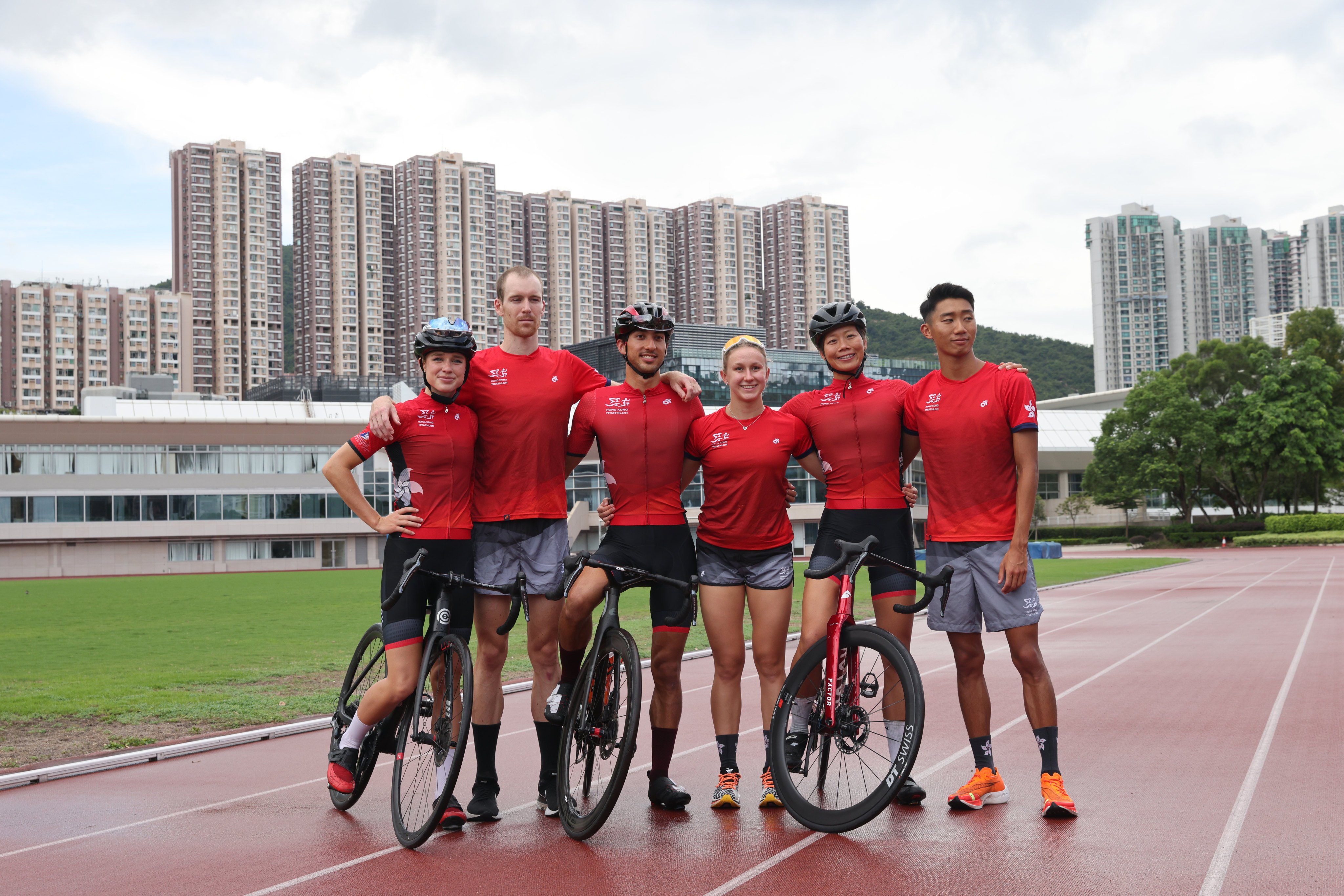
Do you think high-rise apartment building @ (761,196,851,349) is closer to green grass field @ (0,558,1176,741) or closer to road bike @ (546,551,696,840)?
green grass field @ (0,558,1176,741)

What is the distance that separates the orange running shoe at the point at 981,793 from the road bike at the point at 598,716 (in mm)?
1490

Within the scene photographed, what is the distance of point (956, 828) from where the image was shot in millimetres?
4832

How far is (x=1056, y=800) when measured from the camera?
16.2 feet

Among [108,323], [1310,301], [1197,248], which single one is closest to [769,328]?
[1197,248]

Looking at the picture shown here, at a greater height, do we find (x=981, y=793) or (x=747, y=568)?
(x=747, y=568)

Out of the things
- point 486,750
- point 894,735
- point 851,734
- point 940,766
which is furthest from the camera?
point 940,766

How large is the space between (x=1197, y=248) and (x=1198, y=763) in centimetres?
12330

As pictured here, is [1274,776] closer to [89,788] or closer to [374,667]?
[374,667]

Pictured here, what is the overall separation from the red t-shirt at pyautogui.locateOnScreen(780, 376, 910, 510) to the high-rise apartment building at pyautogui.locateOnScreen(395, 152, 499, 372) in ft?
290

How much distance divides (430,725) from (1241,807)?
370 cm

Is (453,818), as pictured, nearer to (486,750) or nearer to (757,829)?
(486,750)

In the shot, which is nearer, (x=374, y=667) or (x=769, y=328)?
(x=374, y=667)

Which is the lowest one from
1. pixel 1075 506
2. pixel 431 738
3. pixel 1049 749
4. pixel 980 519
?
pixel 1075 506

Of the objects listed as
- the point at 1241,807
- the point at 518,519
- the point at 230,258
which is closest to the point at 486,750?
the point at 518,519
